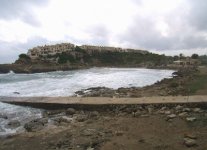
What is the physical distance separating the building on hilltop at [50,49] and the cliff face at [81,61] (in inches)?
118

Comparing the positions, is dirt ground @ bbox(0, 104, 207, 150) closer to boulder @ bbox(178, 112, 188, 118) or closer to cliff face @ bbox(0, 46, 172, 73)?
boulder @ bbox(178, 112, 188, 118)

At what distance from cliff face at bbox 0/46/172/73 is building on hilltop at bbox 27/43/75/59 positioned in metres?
3.00

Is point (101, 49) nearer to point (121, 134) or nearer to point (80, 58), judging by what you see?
point (80, 58)

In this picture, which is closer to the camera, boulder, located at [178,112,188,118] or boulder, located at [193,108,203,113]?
boulder, located at [178,112,188,118]

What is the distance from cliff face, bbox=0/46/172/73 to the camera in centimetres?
8569

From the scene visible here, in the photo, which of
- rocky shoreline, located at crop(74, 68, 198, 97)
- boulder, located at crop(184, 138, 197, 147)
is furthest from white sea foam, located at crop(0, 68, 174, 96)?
boulder, located at crop(184, 138, 197, 147)

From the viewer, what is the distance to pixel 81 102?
13258mm

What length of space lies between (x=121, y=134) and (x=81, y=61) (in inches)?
3728

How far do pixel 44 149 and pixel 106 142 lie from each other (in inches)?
60.8

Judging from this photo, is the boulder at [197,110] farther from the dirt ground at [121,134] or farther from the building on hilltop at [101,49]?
the building on hilltop at [101,49]

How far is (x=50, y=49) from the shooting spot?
365 feet

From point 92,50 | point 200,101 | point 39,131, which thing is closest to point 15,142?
point 39,131

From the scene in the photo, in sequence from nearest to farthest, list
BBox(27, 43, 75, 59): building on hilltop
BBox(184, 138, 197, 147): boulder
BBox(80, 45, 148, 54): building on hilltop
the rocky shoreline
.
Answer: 1. BBox(184, 138, 197, 147): boulder
2. the rocky shoreline
3. BBox(27, 43, 75, 59): building on hilltop
4. BBox(80, 45, 148, 54): building on hilltop

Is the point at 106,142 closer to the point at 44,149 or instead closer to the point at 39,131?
the point at 44,149
